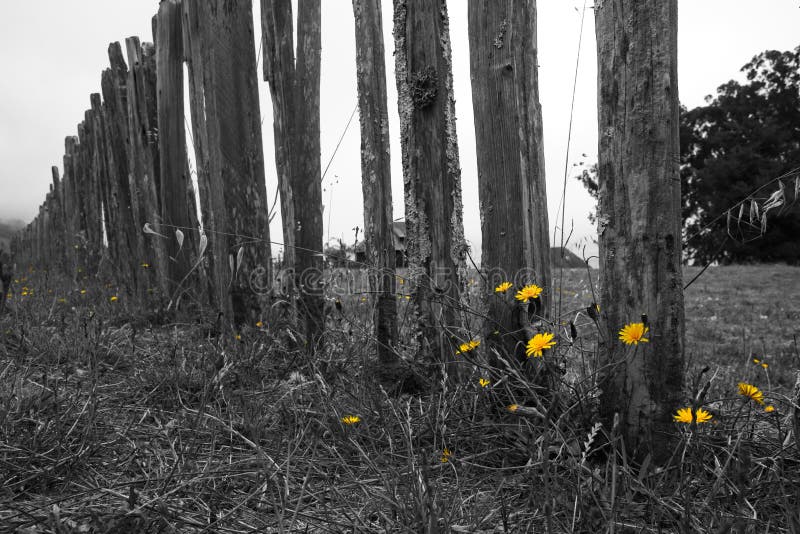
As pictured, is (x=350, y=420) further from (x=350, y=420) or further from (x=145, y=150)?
(x=145, y=150)

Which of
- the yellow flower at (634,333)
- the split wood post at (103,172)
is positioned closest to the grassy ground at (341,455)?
the yellow flower at (634,333)

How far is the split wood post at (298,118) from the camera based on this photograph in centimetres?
362

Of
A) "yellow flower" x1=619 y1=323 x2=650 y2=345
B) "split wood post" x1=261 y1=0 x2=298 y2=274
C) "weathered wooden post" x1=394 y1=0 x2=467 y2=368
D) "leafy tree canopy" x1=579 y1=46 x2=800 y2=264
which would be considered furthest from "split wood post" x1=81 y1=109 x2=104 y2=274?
"leafy tree canopy" x1=579 y1=46 x2=800 y2=264

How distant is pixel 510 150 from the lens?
225 centimetres

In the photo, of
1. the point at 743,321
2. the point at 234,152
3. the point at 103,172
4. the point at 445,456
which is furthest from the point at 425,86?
the point at 103,172

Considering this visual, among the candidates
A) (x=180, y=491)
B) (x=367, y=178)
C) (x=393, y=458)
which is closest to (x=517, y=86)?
(x=367, y=178)

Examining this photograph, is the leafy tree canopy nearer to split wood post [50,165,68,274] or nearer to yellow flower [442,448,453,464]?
split wood post [50,165,68,274]

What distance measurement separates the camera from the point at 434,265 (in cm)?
253

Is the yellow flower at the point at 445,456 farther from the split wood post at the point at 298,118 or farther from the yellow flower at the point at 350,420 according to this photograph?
the split wood post at the point at 298,118

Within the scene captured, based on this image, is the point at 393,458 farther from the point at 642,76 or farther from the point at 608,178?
the point at 642,76

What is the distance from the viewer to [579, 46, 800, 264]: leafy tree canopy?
84.2 feet

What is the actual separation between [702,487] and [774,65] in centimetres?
3381

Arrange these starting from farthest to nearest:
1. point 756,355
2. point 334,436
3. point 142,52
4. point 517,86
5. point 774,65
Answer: point 774,65 → point 142,52 → point 756,355 → point 517,86 → point 334,436

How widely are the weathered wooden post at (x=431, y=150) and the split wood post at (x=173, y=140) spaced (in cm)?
307
